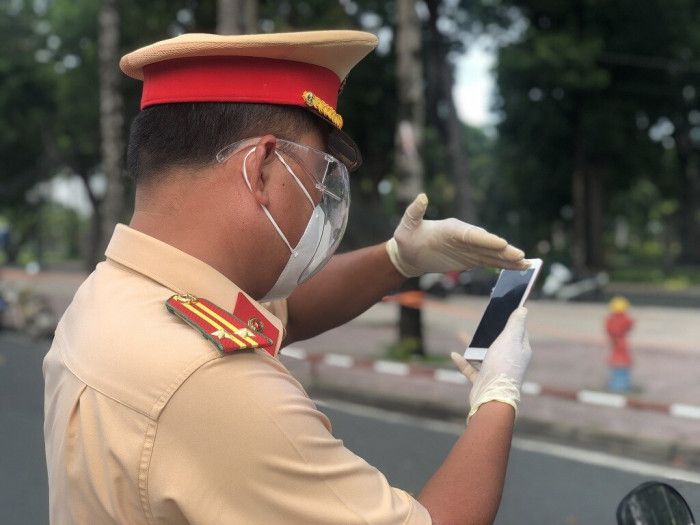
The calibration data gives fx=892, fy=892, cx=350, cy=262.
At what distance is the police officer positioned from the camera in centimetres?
113

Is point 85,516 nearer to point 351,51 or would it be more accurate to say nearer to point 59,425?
point 59,425

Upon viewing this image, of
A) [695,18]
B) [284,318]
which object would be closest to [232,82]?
[284,318]

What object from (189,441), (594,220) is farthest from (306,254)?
(594,220)

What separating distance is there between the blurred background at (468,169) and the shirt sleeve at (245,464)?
3540 mm

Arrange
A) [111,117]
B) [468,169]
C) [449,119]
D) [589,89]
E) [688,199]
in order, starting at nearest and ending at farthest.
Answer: [111,117] < [449,119] < [468,169] < [589,89] < [688,199]

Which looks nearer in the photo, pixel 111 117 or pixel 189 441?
pixel 189 441

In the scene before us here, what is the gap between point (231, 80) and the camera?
52.7 inches

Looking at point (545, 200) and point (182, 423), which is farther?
point (545, 200)

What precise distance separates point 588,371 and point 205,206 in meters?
8.67

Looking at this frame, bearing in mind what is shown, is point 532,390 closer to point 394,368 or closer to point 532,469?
point 394,368

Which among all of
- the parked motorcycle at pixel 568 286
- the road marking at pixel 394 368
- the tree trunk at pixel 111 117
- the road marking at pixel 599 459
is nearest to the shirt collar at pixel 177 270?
the road marking at pixel 599 459

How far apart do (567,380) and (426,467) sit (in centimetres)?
362

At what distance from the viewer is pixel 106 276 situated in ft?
4.56

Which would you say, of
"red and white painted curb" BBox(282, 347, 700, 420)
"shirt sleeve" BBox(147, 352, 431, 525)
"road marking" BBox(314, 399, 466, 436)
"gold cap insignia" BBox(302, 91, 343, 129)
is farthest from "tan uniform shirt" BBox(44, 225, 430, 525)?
"road marking" BBox(314, 399, 466, 436)
